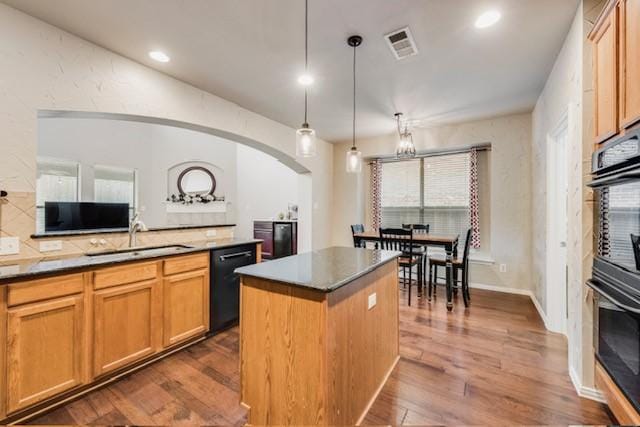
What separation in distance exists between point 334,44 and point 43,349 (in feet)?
9.85

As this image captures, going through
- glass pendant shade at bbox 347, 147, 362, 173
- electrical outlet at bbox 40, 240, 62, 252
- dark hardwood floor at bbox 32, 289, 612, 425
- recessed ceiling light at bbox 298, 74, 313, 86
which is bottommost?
dark hardwood floor at bbox 32, 289, 612, 425

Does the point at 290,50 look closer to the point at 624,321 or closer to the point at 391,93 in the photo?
the point at 391,93

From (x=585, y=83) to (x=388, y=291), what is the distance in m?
1.95

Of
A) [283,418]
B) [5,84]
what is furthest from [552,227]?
[5,84]

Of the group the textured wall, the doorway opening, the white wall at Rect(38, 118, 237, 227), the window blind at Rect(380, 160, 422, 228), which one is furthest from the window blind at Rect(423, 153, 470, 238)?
the white wall at Rect(38, 118, 237, 227)

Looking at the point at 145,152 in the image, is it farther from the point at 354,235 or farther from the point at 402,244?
the point at 402,244

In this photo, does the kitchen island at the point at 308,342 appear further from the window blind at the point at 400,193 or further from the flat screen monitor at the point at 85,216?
the flat screen monitor at the point at 85,216

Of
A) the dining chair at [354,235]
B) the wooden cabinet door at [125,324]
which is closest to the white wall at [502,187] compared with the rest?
the dining chair at [354,235]

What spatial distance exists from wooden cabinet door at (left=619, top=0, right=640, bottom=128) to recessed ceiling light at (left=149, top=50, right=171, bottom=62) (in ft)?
10.4

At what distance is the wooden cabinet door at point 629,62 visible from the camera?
4.25 feet

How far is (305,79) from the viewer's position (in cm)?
297

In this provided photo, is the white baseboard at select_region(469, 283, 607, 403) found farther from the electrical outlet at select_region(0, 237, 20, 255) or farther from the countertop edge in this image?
the electrical outlet at select_region(0, 237, 20, 255)

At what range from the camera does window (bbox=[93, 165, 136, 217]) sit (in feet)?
21.9

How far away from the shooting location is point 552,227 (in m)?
2.88
